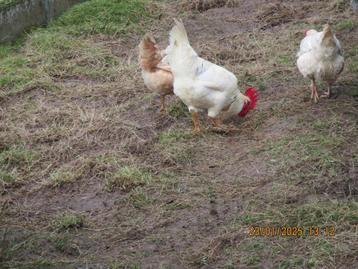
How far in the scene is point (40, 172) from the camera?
6152 mm

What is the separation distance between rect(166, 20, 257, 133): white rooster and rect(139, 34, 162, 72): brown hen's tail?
1.41 feet

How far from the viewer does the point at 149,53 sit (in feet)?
22.7

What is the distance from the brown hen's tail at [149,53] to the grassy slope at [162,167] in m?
0.51

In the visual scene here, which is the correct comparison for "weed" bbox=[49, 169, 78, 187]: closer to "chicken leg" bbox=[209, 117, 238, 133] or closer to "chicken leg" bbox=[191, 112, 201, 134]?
"chicken leg" bbox=[191, 112, 201, 134]

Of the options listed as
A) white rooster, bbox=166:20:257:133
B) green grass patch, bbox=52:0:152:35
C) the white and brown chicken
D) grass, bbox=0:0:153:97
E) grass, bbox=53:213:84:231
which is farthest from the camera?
green grass patch, bbox=52:0:152:35

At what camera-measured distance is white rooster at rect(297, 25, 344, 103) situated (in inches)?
256

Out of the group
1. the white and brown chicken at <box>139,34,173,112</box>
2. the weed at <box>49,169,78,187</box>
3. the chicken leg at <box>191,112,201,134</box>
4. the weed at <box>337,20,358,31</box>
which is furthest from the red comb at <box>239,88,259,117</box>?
the weed at <box>337,20,358,31</box>

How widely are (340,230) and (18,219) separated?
244cm

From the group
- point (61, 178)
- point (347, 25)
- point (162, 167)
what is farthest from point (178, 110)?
point (347, 25)

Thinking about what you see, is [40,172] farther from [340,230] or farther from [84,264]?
[340,230]

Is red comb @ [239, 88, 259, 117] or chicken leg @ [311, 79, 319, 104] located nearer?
red comb @ [239, 88, 259, 117]

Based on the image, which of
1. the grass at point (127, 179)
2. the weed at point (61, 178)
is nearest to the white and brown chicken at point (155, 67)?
the grass at point (127, 179)

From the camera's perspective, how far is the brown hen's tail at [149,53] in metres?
6.86

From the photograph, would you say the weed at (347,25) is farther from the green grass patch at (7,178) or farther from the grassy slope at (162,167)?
the green grass patch at (7,178)
